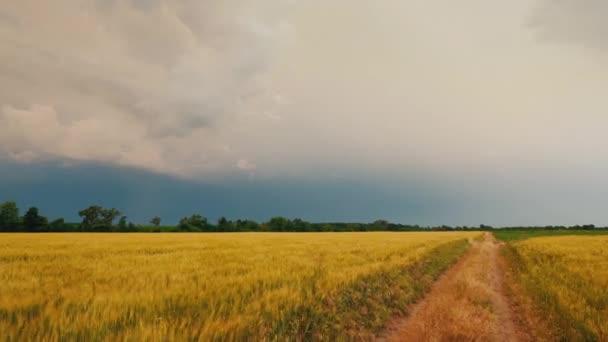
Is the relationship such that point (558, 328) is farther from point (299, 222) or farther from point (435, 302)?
point (299, 222)

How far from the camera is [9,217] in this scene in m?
77.8

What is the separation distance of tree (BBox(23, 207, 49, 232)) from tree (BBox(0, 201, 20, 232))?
2966 mm

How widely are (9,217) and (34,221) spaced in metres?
6.68

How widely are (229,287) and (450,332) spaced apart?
408 centimetres

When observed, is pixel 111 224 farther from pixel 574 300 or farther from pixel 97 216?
pixel 574 300

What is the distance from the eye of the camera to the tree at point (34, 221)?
3056 inches

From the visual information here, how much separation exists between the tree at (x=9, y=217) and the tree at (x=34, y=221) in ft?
9.73

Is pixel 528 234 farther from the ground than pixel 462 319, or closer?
closer

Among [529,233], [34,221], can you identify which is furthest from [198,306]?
[34,221]

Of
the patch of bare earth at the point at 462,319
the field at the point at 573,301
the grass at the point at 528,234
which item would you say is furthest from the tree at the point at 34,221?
the grass at the point at 528,234

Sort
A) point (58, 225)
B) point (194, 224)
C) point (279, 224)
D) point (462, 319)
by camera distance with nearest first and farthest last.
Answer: point (462, 319) < point (58, 225) < point (194, 224) < point (279, 224)

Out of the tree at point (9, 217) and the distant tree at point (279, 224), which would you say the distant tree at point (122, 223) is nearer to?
the tree at point (9, 217)

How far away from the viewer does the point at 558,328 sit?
18.5 ft

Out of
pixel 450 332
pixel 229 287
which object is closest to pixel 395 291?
pixel 450 332
